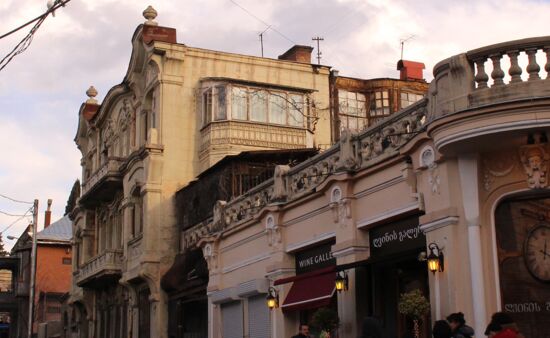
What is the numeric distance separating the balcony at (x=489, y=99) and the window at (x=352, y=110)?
20.4m

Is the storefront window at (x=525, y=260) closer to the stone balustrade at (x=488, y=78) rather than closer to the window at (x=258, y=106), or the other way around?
the stone balustrade at (x=488, y=78)

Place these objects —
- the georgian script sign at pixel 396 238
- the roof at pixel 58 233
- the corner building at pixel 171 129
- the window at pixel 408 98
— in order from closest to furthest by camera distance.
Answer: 1. the georgian script sign at pixel 396 238
2. the corner building at pixel 171 129
3. the window at pixel 408 98
4. the roof at pixel 58 233

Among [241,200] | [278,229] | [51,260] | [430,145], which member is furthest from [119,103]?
[51,260]

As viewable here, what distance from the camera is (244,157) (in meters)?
25.4

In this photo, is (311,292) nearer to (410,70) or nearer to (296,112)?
(296,112)

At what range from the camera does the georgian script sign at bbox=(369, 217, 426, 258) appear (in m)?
15.1

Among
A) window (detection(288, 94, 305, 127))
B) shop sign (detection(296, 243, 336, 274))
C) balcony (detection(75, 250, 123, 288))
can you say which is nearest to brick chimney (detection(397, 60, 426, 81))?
window (detection(288, 94, 305, 127))

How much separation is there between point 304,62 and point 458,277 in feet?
72.1

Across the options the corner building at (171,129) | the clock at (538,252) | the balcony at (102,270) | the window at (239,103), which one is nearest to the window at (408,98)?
the corner building at (171,129)

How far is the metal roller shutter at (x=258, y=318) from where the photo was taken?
20.4 meters

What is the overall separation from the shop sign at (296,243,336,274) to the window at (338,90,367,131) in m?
15.2

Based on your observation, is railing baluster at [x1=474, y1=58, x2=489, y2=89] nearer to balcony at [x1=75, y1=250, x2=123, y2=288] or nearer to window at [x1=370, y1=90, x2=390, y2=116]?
window at [x1=370, y1=90, x2=390, y2=116]

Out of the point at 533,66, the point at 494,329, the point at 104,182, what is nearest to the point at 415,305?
the point at 533,66

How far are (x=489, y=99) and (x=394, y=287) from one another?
4.82m
